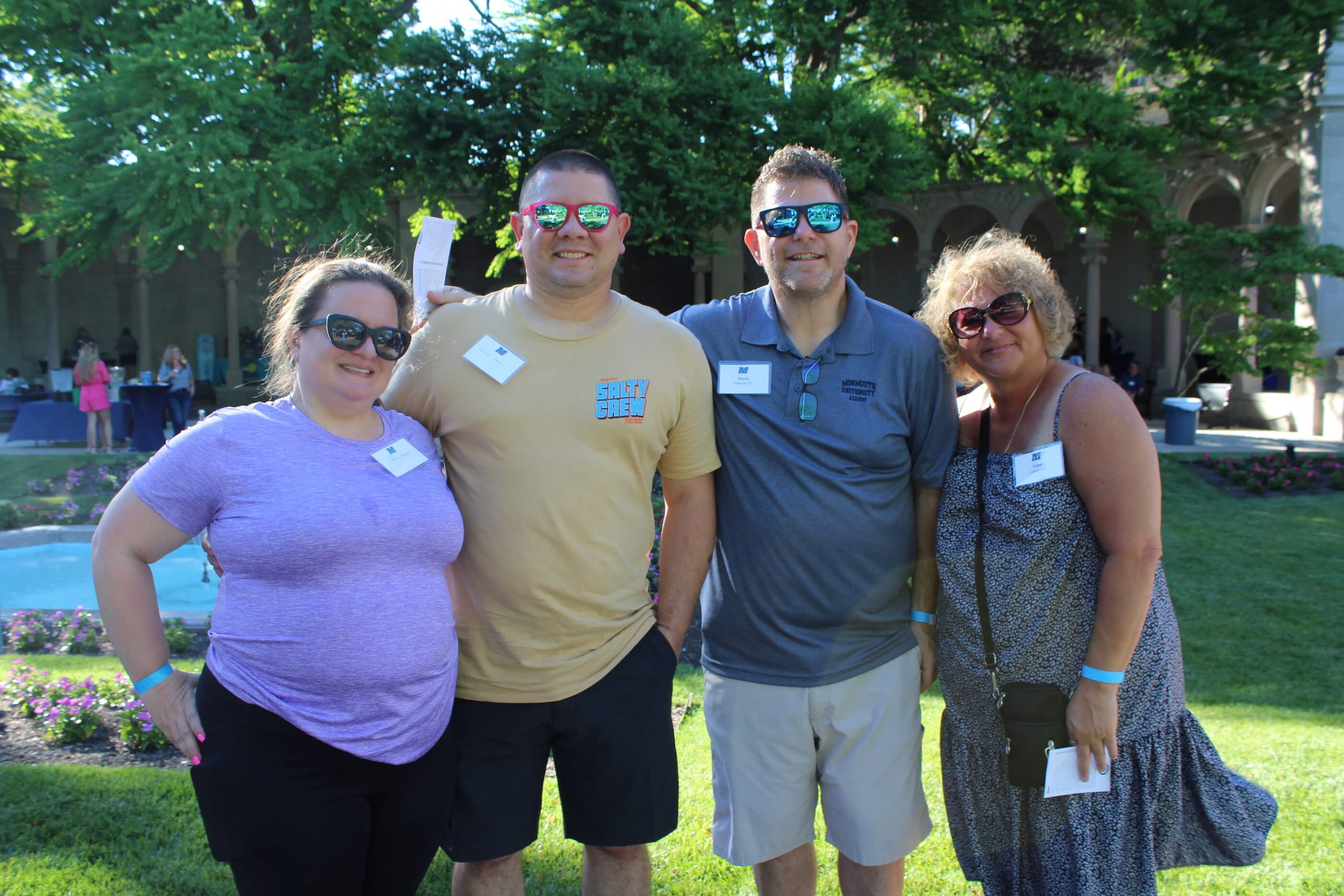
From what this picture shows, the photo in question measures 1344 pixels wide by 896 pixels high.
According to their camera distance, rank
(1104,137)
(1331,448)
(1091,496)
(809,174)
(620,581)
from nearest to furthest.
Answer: (1091,496) → (620,581) → (809,174) → (1331,448) → (1104,137)

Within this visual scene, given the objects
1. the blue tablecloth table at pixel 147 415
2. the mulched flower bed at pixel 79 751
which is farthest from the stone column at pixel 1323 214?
the blue tablecloth table at pixel 147 415

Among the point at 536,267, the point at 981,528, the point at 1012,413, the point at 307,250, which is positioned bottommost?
the point at 981,528

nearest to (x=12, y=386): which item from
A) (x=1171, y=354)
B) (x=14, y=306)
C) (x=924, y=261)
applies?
(x=14, y=306)

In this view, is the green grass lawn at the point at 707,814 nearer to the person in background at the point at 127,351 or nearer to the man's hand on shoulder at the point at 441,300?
the man's hand on shoulder at the point at 441,300

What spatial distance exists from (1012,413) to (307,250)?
1613 centimetres

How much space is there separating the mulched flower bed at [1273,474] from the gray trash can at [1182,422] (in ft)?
6.21

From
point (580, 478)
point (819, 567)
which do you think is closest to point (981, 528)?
point (819, 567)

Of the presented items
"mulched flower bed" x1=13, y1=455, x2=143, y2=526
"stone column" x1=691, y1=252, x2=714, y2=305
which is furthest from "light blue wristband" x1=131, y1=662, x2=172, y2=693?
"stone column" x1=691, y1=252, x2=714, y2=305

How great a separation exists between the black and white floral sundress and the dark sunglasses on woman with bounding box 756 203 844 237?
31.8 inches

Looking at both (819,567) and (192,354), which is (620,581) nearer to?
(819,567)

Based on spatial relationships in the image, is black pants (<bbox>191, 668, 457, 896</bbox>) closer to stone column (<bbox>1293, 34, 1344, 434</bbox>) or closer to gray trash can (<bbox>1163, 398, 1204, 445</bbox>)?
gray trash can (<bbox>1163, 398, 1204, 445</bbox>)

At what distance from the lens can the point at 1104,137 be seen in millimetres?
15773

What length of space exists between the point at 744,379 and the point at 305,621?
4.53 feet

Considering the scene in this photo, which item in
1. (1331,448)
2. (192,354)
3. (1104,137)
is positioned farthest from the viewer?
(192,354)
